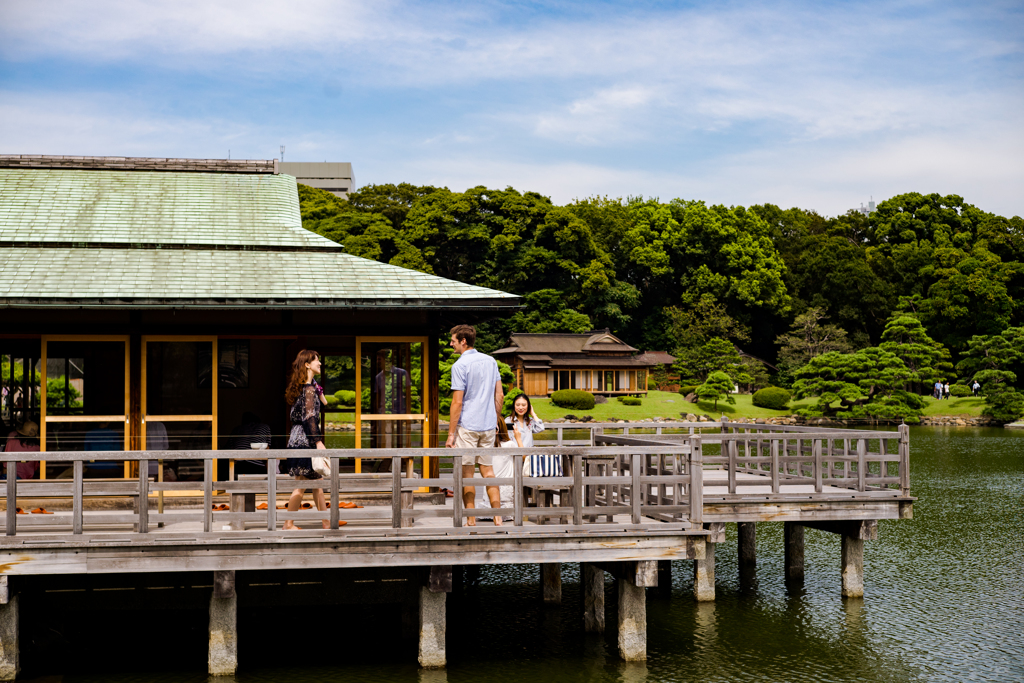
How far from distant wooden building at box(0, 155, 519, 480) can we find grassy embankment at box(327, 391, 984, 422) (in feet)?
118

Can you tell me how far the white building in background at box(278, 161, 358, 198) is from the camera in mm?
119375

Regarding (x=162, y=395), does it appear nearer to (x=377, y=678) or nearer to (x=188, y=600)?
(x=188, y=600)

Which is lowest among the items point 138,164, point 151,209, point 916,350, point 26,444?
point 26,444

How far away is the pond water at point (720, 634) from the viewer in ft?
34.9

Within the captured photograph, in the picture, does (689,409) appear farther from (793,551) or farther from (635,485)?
(635,485)

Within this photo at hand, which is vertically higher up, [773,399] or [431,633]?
[773,399]

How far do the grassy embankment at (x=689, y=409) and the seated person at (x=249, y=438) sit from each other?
36.9 meters

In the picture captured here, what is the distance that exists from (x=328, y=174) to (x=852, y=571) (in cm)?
11450

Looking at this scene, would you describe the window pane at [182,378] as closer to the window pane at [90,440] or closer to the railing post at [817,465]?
the window pane at [90,440]

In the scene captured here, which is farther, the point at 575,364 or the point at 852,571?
the point at 575,364

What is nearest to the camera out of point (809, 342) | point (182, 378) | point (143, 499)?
point (143, 499)

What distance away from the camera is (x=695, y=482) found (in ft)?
34.1

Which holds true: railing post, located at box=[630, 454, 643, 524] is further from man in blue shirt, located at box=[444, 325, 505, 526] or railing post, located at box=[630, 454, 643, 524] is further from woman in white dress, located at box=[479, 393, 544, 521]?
woman in white dress, located at box=[479, 393, 544, 521]

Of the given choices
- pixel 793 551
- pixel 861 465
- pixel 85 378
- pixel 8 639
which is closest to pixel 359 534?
pixel 8 639
